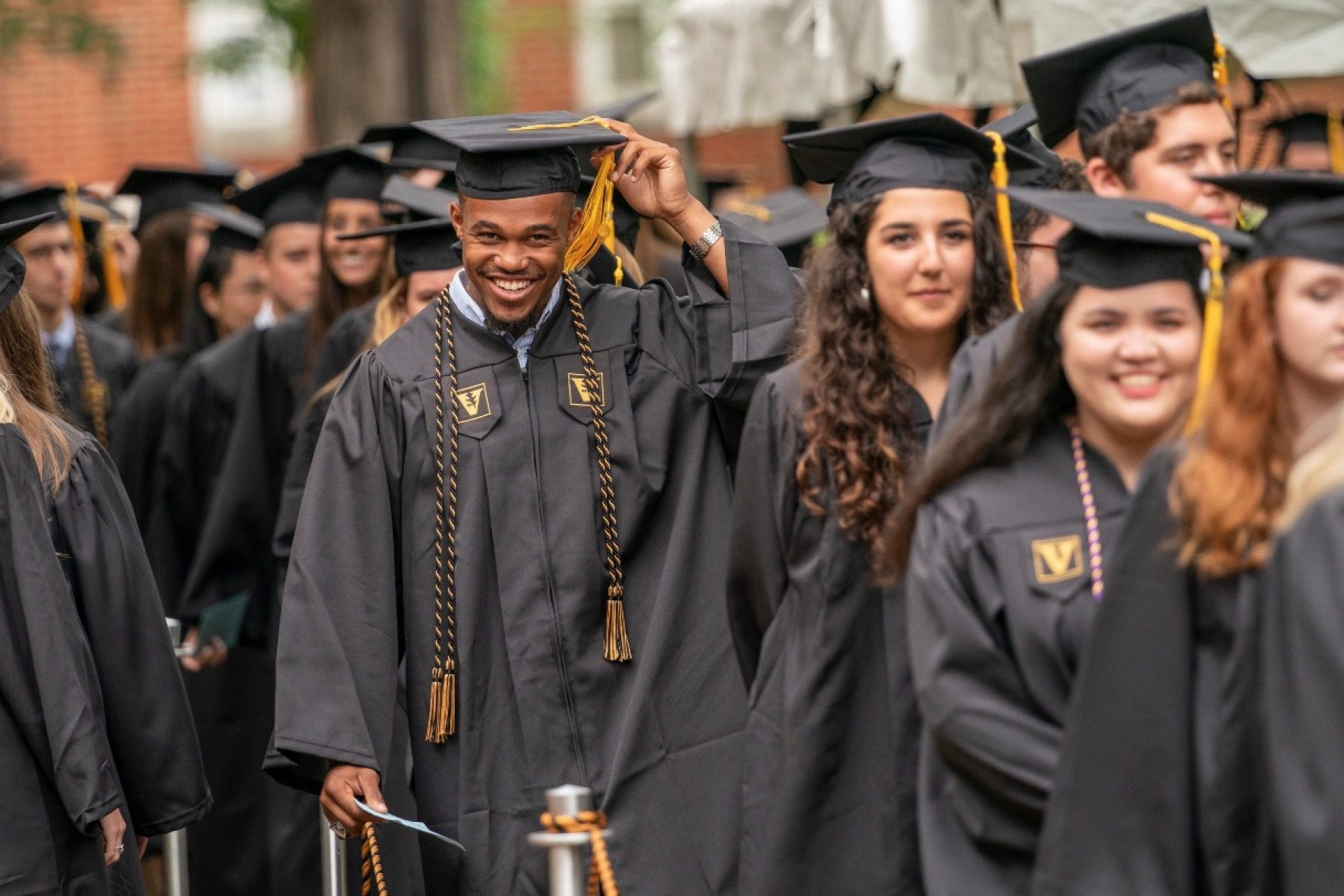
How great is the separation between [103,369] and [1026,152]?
16.9 ft

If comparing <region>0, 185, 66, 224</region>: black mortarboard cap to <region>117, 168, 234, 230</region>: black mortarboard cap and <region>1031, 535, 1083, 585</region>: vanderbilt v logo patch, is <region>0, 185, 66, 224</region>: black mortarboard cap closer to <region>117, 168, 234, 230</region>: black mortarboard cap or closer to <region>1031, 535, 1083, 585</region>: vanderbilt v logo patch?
<region>117, 168, 234, 230</region>: black mortarboard cap

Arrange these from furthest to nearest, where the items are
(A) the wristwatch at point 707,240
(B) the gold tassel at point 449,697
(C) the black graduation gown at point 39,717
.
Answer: (A) the wristwatch at point 707,240 < (B) the gold tassel at point 449,697 < (C) the black graduation gown at point 39,717

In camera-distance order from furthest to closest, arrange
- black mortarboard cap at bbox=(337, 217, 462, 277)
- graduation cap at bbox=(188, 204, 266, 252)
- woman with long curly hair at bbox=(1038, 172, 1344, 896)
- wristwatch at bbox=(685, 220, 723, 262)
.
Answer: graduation cap at bbox=(188, 204, 266, 252) < black mortarboard cap at bbox=(337, 217, 462, 277) < wristwatch at bbox=(685, 220, 723, 262) < woman with long curly hair at bbox=(1038, 172, 1344, 896)

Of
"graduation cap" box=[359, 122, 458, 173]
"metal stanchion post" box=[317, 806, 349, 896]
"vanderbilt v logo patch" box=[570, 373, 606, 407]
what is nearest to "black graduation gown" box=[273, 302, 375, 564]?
"graduation cap" box=[359, 122, 458, 173]

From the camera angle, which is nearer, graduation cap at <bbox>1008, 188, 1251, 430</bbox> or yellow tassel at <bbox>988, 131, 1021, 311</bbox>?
graduation cap at <bbox>1008, 188, 1251, 430</bbox>

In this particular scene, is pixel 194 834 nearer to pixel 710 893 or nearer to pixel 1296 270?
pixel 710 893

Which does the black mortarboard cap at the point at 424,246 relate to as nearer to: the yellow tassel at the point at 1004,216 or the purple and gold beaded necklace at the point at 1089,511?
the yellow tassel at the point at 1004,216

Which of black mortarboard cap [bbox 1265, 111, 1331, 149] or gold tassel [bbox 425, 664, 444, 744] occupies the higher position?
black mortarboard cap [bbox 1265, 111, 1331, 149]

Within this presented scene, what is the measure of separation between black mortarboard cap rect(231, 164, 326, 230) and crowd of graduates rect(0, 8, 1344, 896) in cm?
214

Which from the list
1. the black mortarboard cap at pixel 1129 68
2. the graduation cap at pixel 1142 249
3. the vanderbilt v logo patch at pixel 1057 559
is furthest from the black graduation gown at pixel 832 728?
the black mortarboard cap at pixel 1129 68

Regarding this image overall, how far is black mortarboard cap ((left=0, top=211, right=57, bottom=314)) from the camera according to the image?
15.9 feet

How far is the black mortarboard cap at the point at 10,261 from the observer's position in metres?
4.84

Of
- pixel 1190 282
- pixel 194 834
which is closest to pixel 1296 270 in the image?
pixel 1190 282

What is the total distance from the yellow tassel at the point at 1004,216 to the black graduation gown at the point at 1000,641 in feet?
2.31
